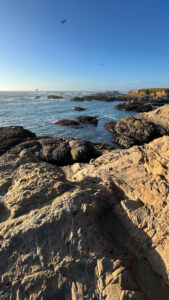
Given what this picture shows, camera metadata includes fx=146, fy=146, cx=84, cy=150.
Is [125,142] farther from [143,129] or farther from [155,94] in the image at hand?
[155,94]

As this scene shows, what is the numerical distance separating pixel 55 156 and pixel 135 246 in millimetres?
8477

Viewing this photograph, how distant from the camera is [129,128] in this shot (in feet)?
59.4

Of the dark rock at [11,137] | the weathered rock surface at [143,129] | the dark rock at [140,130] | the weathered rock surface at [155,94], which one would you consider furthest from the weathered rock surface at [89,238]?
the weathered rock surface at [155,94]

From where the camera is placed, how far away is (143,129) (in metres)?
16.9

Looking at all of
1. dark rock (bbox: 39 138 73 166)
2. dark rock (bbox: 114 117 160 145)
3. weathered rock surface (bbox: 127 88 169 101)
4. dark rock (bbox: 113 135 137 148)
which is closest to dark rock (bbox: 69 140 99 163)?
dark rock (bbox: 39 138 73 166)

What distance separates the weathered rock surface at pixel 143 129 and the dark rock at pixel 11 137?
1000cm

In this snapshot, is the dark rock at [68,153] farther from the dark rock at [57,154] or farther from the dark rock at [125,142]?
the dark rock at [125,142]

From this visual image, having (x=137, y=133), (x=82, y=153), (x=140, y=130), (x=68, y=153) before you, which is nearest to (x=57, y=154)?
(x=68, y=153)

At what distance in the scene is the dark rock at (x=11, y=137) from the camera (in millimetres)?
13181

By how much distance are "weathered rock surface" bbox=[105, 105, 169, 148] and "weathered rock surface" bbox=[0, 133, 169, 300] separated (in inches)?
415

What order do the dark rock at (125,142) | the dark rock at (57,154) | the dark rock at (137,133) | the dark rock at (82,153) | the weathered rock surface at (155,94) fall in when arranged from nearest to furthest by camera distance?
1. the dark rock at (82,153)
2. the dark rock at (57,154)
3. the dark rock at (125,142)
4. the dark rock at (137,133)
5. the weathered rock surface at (155,94)

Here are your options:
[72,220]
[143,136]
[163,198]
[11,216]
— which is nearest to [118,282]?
[72,220]

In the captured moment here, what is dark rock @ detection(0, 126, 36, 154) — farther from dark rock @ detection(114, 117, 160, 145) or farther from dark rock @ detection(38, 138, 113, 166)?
dark rock @ detection(114, 117, 160, 145)

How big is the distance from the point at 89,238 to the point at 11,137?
13.9 meters
